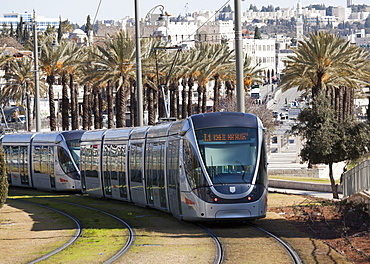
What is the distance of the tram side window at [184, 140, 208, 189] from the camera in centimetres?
1675

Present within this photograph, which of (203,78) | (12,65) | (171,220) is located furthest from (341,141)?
(12,65)

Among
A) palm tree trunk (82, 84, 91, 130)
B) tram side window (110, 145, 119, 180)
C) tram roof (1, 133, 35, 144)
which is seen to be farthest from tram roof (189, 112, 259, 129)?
palm tree trunk (82, 84, 91, 130)

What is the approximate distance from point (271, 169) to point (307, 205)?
99.6 feet

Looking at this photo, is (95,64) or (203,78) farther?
(203,78)

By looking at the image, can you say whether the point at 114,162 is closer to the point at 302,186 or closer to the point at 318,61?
the point at 302,186

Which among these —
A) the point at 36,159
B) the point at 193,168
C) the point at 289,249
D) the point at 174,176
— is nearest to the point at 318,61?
the point at 36,159

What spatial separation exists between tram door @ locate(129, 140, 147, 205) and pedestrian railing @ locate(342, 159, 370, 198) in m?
6.79

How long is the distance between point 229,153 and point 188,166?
1032 millimetres

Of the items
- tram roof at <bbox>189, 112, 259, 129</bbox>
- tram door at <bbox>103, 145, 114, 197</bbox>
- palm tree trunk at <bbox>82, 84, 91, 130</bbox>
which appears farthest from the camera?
palm tree trunk at <bbox>82, 84, 91, 130</bbox>

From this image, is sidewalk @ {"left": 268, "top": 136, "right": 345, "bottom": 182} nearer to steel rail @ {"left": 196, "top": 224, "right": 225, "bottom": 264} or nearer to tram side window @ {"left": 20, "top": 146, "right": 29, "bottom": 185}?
tram side window @ {"left": 20, "top": 146, "right": 29, "bottom": 185}

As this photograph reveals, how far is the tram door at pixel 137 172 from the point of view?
2246 cm

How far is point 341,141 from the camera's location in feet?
112

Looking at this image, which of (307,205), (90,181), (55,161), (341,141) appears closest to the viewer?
(307,205)

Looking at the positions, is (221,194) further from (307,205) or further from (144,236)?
(307,205)
